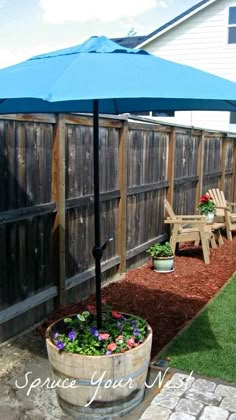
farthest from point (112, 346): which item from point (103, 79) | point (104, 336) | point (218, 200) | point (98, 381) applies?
point (218, 200)

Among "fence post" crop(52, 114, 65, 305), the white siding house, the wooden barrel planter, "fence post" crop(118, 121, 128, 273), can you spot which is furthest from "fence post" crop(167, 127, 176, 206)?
the white siding house

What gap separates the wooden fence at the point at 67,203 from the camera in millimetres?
4070

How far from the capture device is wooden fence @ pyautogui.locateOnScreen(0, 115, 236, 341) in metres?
4.07

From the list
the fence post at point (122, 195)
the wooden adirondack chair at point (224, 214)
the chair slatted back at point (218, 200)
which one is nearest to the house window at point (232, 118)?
the chair slatted back at point (218, 200)

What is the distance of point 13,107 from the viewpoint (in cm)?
358

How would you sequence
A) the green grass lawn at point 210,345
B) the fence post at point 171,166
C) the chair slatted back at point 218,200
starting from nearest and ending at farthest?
the green grass lawn at point 210,345
the fence post at point 171,166
the chair slatted back at point 218,200

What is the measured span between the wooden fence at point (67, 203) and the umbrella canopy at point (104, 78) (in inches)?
54.4

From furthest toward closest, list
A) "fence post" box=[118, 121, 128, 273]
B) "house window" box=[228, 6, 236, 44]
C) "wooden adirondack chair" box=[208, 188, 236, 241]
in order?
"house window" box=[228, 6, 236, 44]
"wooden adirondack chair" box=[208, 188, 236, 241]
"fence post" box=[118, 121, 128, 273]

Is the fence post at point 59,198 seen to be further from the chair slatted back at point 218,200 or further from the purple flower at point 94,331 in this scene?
the chair slatted back at point 218,200

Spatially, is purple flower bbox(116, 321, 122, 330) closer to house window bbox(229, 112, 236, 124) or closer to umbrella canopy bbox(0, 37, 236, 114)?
umbrella canopy bbox(0, 37, 236, 114)

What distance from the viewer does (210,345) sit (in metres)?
4.15

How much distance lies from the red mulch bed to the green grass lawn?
0.17 meters

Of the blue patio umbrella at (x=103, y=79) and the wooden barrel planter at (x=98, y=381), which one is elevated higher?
the blue patio umbrella at (x=103, y=79)

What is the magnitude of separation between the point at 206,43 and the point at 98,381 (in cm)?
1346
